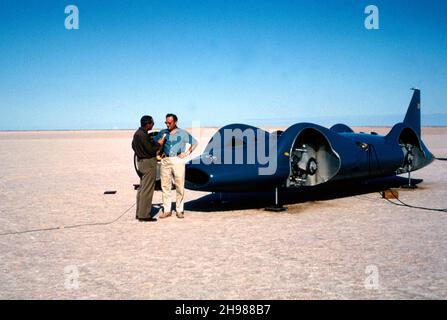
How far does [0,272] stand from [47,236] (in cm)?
210

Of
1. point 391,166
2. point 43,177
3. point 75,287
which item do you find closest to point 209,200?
point 391,166

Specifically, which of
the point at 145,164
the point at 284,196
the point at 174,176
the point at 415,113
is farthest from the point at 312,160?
the point at 415,113

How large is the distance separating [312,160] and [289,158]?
127 cm

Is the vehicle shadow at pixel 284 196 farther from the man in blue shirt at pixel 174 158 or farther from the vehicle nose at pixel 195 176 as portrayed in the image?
the man in blue shirt at pixel 174 158

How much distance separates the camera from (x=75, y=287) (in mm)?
5039

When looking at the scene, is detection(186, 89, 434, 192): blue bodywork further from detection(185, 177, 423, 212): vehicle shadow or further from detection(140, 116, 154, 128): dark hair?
detection(140, 116, 154, 128): dark hair

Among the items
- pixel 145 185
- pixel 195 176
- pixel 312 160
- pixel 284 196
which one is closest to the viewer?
pixel 145 185

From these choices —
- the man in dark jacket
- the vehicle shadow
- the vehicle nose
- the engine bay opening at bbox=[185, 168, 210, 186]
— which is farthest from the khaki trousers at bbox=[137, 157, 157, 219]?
the vehicle shadow

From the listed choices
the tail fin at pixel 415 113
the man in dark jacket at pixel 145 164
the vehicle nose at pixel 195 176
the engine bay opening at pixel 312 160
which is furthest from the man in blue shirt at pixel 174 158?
the tail fin at pixel 415 113

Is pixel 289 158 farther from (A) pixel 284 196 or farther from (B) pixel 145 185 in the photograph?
(B) pixel 145 185

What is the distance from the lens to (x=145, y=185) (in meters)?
8.73

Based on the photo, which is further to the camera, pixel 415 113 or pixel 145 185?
pixel 415 113

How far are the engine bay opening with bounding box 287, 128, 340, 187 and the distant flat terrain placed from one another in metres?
0.74
